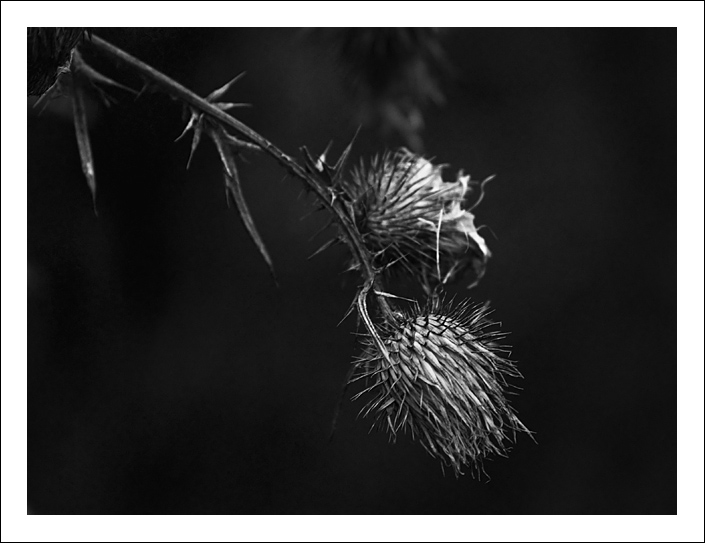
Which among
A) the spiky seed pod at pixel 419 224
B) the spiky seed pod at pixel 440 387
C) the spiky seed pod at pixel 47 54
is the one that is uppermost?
the spiky seed pod at pixel 47 54

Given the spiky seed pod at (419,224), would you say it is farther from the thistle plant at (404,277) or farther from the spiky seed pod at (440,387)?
the spiky seed pod at (440,387)

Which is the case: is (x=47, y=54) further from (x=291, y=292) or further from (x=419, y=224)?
(x=291, y=292)

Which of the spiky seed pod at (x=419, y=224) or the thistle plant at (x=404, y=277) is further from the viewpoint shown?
the spiky seed pod at (x=419, y=224)

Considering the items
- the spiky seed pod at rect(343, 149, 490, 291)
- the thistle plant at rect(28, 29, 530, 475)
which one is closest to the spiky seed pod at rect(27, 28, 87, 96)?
the thistle plant at rect(28, 29, 530, 475)

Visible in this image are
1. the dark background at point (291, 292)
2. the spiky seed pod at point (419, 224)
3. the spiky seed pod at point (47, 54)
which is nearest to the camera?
the spiky seed pod at point (47, 54)

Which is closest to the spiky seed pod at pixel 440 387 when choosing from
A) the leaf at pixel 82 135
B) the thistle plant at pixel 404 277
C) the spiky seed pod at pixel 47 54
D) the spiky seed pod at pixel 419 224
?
the thistle plant at pixel 404 277

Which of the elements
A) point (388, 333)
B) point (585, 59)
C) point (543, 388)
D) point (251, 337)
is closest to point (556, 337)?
point (543, 388)

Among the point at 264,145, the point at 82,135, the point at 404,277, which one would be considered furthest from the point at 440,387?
the point at 82,135
